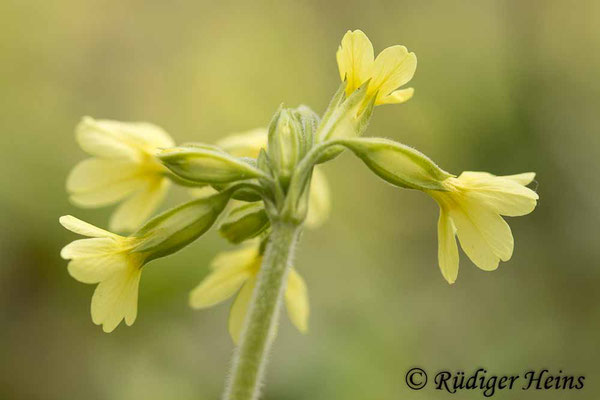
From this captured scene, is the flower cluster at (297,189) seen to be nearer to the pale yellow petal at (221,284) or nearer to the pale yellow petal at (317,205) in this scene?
the pale yellow petal at (221,284)

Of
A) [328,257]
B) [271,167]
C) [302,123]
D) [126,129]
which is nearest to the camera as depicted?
[271,167]

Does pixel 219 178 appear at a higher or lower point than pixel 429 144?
lower

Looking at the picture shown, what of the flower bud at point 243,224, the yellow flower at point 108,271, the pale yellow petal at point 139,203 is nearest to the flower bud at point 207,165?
the flower bud at point 243,224

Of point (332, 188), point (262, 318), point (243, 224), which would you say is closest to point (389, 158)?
point (243, 224)

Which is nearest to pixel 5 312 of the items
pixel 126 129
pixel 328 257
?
pixel 328 257

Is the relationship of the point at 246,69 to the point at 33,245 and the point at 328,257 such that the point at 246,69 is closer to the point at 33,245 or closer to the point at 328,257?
the point at 328,257

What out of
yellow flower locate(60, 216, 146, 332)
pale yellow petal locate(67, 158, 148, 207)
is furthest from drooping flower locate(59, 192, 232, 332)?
pale yellow petal locate(67, 158, 148, 207)

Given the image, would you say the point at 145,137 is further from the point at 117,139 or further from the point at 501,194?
the point at 501,194
